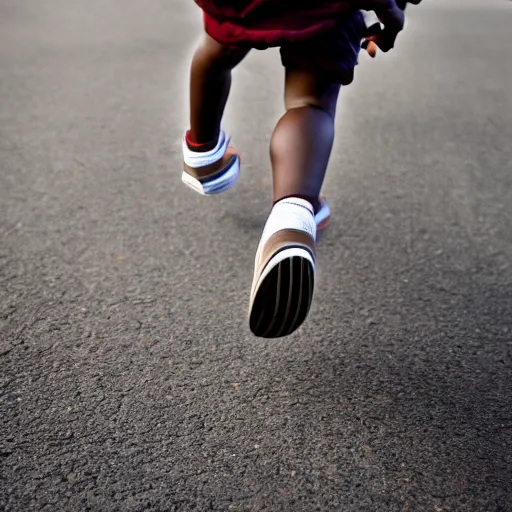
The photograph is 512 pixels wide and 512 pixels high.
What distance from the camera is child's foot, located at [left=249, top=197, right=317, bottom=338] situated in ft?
6.29

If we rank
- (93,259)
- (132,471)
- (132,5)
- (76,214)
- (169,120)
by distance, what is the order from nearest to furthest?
(132,471) < (93,259) < (76,214) < (169,120) < (132,5)

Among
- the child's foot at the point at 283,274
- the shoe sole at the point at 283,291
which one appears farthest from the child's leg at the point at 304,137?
the shoe sole at the point at 283,291

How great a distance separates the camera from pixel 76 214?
3.34 meters

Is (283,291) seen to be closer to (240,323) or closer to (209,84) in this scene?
(240,323)

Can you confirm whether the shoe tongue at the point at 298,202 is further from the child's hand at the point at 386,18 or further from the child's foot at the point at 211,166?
the child's foot at the point at 211,166

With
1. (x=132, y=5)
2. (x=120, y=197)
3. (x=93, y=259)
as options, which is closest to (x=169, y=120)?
(x=120, y=197)

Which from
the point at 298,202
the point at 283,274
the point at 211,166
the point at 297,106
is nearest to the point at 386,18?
the point at 297,106

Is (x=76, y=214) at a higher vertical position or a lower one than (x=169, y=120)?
higher

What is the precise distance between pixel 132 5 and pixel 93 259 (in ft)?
20.4

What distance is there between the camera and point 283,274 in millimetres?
1914

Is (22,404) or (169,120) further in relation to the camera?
(169,120)

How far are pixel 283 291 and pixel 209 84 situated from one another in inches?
35.8

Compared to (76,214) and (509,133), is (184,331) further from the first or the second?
(509,133)

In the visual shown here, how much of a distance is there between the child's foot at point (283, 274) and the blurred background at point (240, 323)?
0.28m
